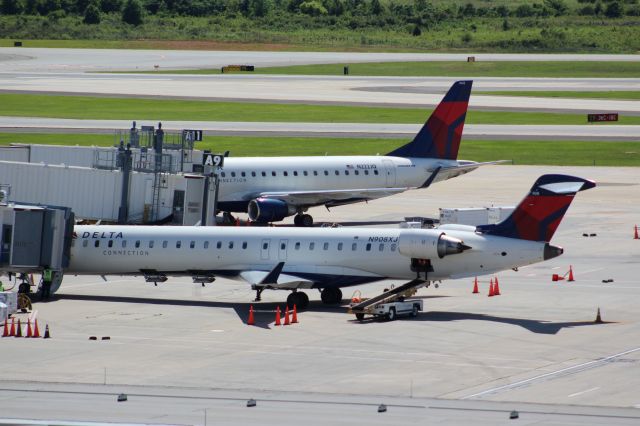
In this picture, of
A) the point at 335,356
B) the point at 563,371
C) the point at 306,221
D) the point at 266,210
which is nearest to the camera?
the point at 563,371

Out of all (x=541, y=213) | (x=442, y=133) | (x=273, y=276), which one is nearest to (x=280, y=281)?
(x=273, y=276)

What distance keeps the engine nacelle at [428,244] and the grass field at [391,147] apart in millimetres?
54906

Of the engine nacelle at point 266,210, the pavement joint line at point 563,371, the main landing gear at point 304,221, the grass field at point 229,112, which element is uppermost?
the pavement joint line at point 563,371

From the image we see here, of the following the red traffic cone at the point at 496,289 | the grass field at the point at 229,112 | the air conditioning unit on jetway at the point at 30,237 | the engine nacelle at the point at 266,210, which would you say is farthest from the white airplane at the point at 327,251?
the grass field at the point at 229,112

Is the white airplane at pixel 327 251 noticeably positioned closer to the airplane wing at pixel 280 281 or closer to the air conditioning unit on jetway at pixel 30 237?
the airplane wing at pixel 280 281

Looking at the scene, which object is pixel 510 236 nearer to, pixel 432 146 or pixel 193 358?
pixel 193 358

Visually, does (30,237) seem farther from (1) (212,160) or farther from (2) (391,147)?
(2) (391,147)

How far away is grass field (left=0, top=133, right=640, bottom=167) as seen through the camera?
110m

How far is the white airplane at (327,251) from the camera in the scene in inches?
2061

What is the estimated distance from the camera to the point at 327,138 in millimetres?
120500

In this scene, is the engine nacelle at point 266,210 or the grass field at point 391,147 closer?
the engine nacelle at point 266,210

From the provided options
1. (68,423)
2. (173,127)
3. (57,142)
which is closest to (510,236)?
(68,423)

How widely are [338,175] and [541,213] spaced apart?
29.0 m

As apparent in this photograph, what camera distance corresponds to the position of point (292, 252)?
5525 centimetres
